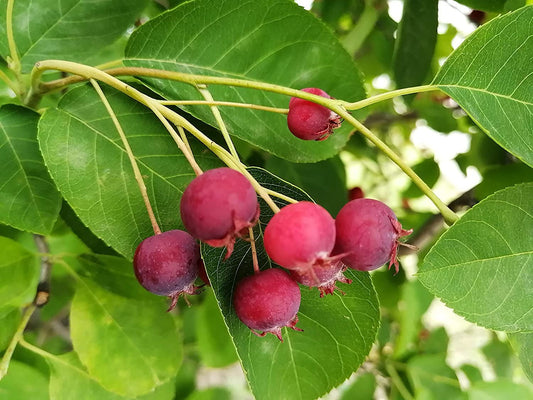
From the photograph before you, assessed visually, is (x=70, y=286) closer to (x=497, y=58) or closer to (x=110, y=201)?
(x=110, y=201)

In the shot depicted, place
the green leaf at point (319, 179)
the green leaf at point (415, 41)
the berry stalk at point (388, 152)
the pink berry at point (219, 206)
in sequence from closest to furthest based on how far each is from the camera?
the pink berry at point (219, 206), the berry stalk at point (388, 152), the green leaf at point (415, 41), the green leaf at point (319, 179)

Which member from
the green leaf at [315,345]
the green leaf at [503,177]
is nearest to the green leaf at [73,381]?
the green leaf at [315,345]

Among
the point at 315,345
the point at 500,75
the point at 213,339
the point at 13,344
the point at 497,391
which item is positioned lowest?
the point at 213,339

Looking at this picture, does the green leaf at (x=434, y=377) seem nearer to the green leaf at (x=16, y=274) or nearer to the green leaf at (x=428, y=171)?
the green leaf at (x=428, y=171)

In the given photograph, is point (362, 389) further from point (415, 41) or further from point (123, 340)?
point (415, 41)

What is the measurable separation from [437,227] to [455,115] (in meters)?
0.66

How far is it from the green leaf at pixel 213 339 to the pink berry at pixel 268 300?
32.8 inches

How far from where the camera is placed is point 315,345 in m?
0.79

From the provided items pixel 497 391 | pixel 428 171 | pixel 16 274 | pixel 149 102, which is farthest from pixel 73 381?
pixel 428 171

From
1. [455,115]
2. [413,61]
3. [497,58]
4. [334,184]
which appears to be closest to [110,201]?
[497,58]

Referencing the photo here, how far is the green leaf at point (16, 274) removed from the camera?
3.22ft

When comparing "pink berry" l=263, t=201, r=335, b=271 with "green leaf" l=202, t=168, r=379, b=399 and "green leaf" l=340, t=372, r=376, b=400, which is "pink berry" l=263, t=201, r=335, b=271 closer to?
"green leaf" l=202, t=168, r=379, b=399

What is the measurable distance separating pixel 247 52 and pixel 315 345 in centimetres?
51

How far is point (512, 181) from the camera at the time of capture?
1.21 metres
